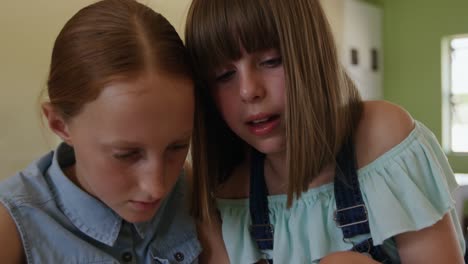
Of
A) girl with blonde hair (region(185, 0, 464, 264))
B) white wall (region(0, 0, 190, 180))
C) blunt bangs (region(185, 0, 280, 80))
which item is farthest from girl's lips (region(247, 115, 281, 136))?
white wall (region(0, 0, 190, 180))

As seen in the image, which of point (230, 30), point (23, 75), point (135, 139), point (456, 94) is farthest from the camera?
point (456, 94)

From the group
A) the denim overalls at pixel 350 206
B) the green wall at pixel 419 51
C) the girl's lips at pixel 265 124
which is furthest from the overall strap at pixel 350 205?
the green wall at pixel 419 51

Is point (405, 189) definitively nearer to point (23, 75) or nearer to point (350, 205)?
point (350, 205)

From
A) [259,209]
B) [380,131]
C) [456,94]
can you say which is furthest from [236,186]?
[456,94]

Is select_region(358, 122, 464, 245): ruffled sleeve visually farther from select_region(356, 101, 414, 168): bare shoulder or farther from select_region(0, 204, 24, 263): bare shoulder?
select_region(0, 204, 24, 263): bare shoulder

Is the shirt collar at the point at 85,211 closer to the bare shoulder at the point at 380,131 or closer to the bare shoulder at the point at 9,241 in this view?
the bare shoulder at the point at 9,241

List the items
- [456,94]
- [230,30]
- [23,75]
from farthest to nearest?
[456,94]
[23,75]
[230,30]

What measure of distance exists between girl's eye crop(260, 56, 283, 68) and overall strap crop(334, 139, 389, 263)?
174mm

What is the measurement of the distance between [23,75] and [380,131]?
0.94 m

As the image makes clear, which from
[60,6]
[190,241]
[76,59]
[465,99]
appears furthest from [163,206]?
[465,99]

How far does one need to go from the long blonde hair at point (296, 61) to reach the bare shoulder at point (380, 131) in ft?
0.07

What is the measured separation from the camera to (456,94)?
10.5 ft

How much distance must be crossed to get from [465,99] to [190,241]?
9.59 ft

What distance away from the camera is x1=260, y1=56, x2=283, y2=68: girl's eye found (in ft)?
2.31
